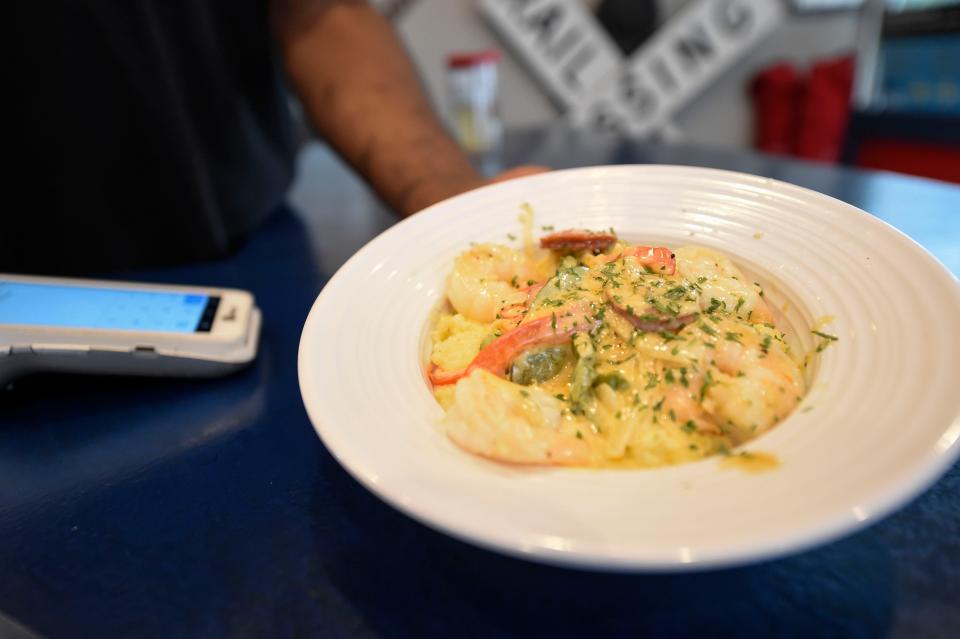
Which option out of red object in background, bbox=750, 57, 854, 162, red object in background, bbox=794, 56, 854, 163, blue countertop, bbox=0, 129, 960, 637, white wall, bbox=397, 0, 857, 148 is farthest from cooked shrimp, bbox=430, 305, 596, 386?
red object in background, bbox=794, 56, 854, 163

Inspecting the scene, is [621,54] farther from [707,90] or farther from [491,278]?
[491,278]

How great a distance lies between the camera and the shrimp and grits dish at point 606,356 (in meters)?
0.70

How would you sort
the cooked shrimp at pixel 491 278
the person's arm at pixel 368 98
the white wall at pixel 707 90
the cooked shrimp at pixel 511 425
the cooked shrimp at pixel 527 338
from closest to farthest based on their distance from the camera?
1. the cooked shrimp at pixel 511 425
2. the cooked shrimp at pixel 527 338
3. the cooked shrimp at pixel 491 278
4. the person's arm at pixel 368 98
5. the white wall at pixel 707 90

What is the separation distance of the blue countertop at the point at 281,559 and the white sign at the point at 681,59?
3.59 metres

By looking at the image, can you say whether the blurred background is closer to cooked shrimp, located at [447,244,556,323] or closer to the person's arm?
the person's arm

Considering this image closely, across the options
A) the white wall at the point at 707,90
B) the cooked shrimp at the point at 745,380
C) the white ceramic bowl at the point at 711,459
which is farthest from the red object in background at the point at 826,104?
the cooked shrimp at the point at 745,380

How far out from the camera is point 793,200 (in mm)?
1014

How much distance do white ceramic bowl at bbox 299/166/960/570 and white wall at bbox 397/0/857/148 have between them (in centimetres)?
311

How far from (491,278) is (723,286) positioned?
37 cm

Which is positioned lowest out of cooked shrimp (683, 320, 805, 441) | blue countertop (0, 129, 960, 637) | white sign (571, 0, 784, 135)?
white sign (571, 0, 784, 135)

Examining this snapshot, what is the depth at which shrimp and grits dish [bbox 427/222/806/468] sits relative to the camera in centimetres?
70

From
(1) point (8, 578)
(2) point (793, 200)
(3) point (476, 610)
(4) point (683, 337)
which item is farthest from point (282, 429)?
(2) point (793, 200)

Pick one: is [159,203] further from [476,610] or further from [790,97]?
[790,97]

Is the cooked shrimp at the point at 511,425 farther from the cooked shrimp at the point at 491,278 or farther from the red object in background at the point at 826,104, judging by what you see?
the red object in background at the point at 826,104
